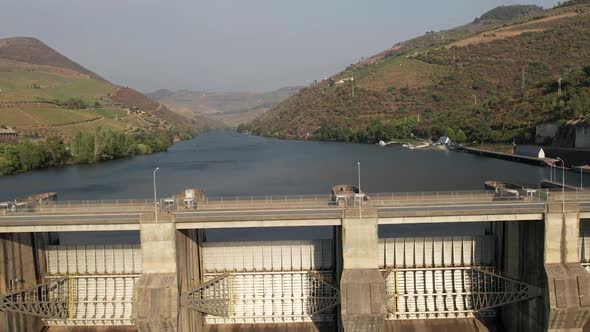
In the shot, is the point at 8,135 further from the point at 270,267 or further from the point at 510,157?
the point at 270,267

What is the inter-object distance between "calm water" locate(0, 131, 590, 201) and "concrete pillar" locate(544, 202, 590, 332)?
36.4 metres

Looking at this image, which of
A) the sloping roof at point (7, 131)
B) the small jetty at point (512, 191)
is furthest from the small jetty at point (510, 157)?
the sloping roof at point (7, 131)

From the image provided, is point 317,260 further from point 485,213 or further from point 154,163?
point 154,163

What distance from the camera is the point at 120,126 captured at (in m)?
169

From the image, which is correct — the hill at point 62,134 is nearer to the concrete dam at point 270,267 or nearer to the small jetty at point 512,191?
the concrete dam at point 270,267

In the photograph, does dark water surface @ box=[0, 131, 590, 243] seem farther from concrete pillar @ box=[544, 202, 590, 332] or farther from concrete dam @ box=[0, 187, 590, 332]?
concrete pillar @ box=[544, 202, 590, 332]

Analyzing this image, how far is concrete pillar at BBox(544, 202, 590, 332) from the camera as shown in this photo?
71.3ft

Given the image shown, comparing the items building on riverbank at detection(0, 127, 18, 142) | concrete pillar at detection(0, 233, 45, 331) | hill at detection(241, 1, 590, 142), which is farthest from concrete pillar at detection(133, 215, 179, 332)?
building on riverbank at detection(0, 127, 18, 142)

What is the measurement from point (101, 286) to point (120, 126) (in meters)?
151

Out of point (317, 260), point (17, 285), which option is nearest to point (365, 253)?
point (317, 260)

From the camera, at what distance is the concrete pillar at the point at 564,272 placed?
21.7 m

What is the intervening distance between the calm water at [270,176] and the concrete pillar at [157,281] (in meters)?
35.6

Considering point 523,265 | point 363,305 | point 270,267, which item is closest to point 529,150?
point 523,265

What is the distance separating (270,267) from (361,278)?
224 inches
